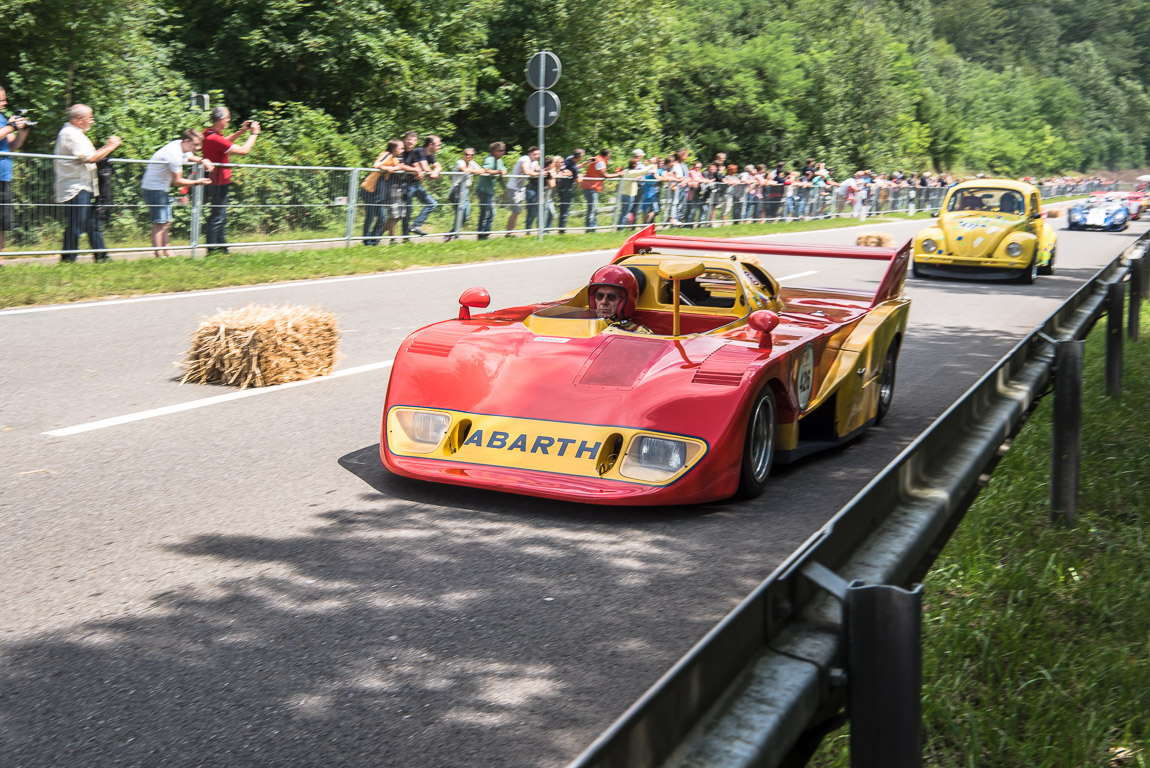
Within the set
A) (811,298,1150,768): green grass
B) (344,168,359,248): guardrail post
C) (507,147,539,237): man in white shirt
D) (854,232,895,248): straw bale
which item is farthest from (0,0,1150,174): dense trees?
(811,298,1150,768): green grass

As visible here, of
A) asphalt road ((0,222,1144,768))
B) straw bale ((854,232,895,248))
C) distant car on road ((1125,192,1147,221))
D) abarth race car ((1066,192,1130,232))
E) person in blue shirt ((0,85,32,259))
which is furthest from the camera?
distant car on road ((1125,192,1147,221))

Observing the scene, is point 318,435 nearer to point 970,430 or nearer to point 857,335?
point 857,335

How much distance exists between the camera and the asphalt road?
3.26 meters

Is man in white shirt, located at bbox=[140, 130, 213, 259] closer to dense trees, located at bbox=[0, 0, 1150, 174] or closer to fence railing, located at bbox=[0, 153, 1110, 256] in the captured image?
fence railing, located at bbox=[0, 153, 1110, 256]

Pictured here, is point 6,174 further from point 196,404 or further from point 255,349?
point 196,404

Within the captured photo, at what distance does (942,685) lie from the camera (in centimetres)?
363

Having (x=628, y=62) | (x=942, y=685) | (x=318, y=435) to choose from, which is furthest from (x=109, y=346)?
(x=628, y=62)

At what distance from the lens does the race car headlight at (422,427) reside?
5.64 metres

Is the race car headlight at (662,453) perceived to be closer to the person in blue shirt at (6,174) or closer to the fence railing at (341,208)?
the person in blue shirt at (6,174)

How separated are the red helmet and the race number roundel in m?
1.01

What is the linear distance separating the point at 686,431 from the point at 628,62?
3357 cm

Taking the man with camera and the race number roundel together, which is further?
the man with camera

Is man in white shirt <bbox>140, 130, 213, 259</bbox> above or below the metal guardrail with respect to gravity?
above

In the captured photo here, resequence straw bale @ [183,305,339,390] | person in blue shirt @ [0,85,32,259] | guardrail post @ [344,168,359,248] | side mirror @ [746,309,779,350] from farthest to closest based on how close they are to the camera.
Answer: guardrail post @ [344,168,359,248] < person in blue shirt @ [0,85,32,259] < straw bale @ [183,305,339,390] < side mirror @ [746,309,779,350]
